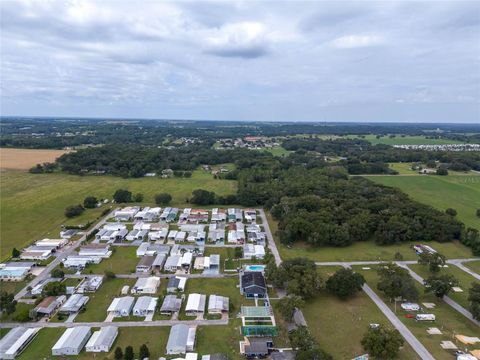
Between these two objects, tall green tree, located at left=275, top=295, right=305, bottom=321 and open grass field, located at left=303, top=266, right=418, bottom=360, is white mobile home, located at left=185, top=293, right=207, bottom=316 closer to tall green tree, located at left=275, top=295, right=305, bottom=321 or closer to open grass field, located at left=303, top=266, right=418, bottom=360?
tall green tree, located at left=275, top=295, right=305, bottom=321

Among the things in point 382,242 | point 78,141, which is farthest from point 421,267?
point 78,141

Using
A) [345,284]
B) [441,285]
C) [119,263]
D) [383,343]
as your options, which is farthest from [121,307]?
[441,285]

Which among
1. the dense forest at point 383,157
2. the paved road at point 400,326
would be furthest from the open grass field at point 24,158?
the paved road at point 400,326

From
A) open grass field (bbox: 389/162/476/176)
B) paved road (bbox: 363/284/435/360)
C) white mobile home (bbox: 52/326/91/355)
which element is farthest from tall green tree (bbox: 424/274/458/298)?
open grass field (bbox: 389/162/476/176)

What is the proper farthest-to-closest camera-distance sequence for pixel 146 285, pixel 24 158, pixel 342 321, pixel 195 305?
pixel 24 158, pixel 146 285, pixel 195 305, pixel 342 321

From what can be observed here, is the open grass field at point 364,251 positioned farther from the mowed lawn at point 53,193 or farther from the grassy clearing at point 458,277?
the mowed lawn at point 53,193

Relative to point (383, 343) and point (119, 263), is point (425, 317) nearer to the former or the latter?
point (383, 343)
